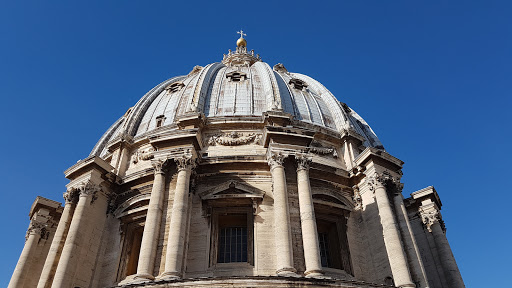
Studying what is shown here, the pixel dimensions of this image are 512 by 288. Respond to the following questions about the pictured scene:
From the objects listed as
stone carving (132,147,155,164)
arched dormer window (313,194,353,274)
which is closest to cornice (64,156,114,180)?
stone carving (132,147,155,164)

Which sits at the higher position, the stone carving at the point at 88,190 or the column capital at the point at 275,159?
the column capital at the point at 275,159

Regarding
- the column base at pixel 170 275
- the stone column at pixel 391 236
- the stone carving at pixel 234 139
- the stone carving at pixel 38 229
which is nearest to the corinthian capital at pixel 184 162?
the stone carving at pixel 234 139

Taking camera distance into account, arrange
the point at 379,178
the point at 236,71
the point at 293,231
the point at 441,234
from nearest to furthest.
A: the point at 293,231, the point at 379,178, the point at 441,234, the point at 236,71

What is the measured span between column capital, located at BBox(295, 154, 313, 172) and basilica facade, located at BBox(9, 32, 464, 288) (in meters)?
0.05

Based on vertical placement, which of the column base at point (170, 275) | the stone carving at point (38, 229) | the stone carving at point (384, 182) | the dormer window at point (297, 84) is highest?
the dormer window at point (297, 84)

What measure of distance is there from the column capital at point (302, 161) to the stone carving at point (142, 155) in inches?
363

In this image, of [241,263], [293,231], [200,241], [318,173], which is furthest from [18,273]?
→ [318,173]

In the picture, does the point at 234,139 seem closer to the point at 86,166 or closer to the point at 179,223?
the point at 179,223

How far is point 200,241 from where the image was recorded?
1977cm

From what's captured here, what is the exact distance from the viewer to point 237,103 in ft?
95.3

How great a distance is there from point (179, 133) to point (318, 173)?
7965 mm

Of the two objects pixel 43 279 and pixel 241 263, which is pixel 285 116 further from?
pixel 43 279

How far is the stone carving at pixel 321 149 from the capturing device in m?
24.8

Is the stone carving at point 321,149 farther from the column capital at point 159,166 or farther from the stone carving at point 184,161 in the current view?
the column capital at point 159,166
